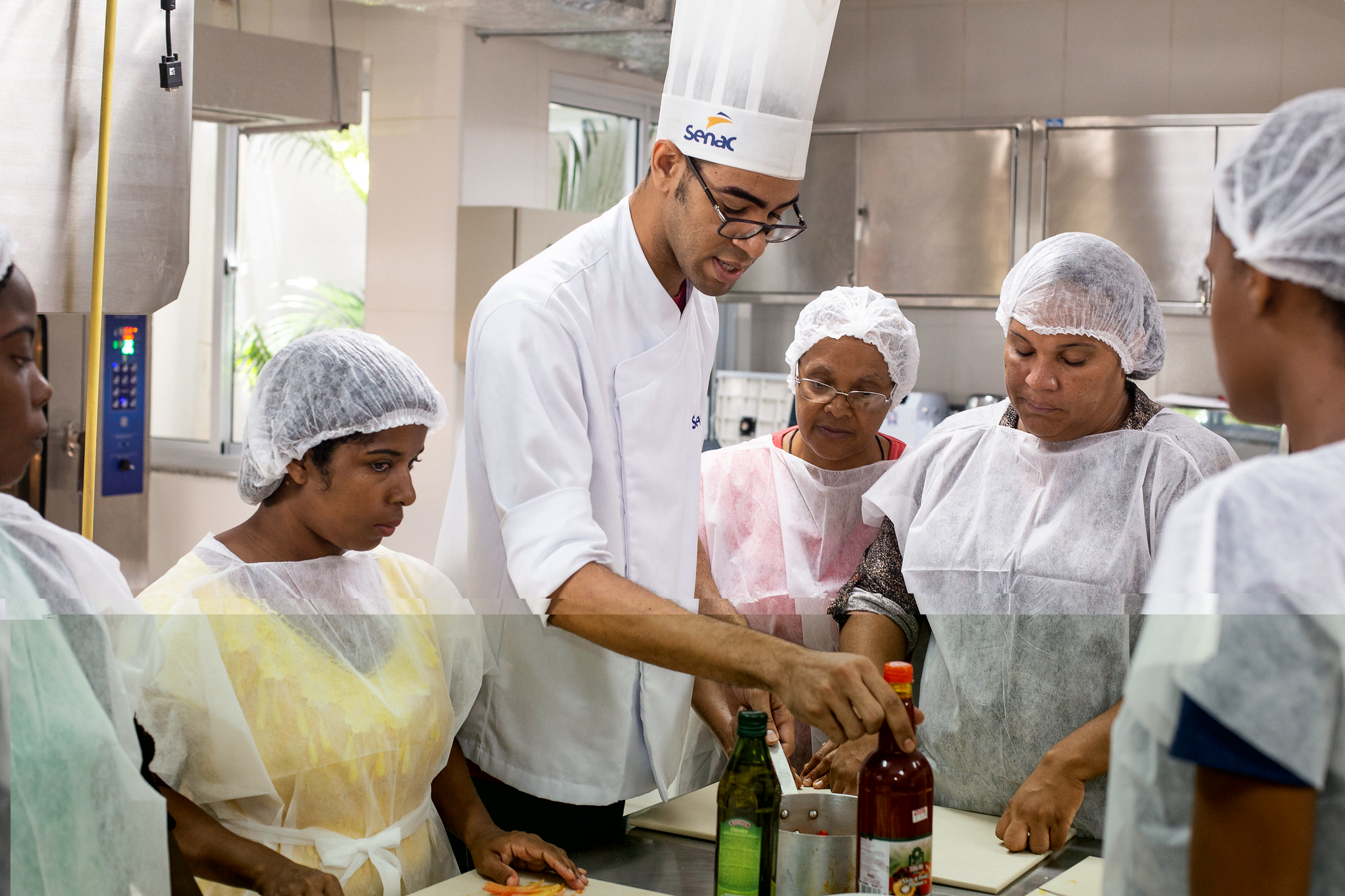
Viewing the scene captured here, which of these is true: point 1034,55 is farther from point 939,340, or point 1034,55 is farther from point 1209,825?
point 1209,825

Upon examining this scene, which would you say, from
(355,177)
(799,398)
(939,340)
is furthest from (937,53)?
(799,398)

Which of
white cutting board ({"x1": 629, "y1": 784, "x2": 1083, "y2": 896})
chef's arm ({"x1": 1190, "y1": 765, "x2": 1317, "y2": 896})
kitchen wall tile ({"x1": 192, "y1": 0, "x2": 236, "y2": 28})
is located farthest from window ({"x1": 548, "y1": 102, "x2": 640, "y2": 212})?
chef's arm ({"x1": 1190, "y1": 765, "x2": 1317, "y2": 896})

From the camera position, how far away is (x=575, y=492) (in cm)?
103

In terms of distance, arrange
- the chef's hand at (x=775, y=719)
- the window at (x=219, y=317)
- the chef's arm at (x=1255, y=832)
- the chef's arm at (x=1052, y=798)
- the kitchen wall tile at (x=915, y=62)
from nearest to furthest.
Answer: the chef's arm at (x=1255, y=832) < the chef's hand at (x=775, y=719) < the chef's arm at (x=1052, y=798) < the window at (x=219, y=317) < the kitchen wall tile at (x=915, y=62)

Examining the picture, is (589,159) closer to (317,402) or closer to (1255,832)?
(317,402)

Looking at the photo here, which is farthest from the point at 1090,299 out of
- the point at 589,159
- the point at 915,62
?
the point at 915,62

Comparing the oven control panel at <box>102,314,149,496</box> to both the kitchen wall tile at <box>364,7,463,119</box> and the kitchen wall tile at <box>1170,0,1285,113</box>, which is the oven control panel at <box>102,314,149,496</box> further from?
the kitchen wall tile at <box>1170,0,1285,113</box>

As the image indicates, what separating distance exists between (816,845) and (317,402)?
0.60 m

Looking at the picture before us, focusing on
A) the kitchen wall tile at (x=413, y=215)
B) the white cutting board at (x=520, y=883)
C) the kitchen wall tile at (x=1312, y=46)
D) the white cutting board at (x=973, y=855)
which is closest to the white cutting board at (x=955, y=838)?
the white cutting board at (x=973, y=855)

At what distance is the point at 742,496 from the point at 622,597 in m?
0.64

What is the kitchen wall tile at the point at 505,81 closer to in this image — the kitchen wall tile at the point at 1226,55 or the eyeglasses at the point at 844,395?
the eyeglasses at the point at 844,395

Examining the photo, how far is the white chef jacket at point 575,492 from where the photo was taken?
Result: 1.04 meters

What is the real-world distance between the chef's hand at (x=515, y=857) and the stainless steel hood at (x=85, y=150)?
0.56 metres

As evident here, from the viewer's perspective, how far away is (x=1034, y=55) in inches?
137
